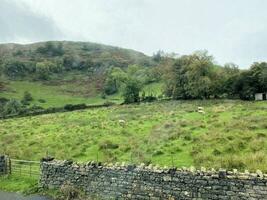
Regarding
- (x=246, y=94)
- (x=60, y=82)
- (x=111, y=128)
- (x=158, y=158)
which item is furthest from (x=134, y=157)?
(x=60, y=82)

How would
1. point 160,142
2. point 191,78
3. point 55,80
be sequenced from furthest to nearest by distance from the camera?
point 55,80 → point 191,78 → point 160,142

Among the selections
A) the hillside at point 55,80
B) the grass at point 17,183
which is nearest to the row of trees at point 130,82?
the hillside at point 55,80

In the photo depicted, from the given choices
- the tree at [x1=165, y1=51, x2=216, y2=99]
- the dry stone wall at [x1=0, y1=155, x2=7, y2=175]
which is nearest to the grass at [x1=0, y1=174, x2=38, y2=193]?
the dry stone wall at [x1=0, y1=155, x2=7, y2=175]

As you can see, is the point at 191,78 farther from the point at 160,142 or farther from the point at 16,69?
the point at 16,69

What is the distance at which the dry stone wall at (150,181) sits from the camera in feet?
50.5

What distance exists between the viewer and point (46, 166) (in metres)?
22.3

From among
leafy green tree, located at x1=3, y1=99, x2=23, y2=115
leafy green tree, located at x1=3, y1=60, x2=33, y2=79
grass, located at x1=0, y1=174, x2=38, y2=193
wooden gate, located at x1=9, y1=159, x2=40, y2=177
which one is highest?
leafy green tree, located at x1=3, y1=60, x2=33, y2=79

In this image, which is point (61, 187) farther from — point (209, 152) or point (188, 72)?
point (188, 72)

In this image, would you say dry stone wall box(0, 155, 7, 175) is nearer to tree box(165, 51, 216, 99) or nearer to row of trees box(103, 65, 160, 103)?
tree box(165, 51, 216, 99)

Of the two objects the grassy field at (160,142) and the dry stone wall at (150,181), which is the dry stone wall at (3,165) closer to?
the grassy field at (160,142)

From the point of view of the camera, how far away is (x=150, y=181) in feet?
58.6

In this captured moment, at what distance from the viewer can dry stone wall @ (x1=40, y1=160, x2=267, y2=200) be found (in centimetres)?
1540

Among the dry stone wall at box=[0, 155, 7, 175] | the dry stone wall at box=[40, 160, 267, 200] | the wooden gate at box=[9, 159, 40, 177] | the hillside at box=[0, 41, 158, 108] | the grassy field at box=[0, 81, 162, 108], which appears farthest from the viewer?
the hillside at box=[0, 41, 158, 108]

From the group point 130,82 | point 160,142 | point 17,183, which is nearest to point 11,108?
point 130,82
